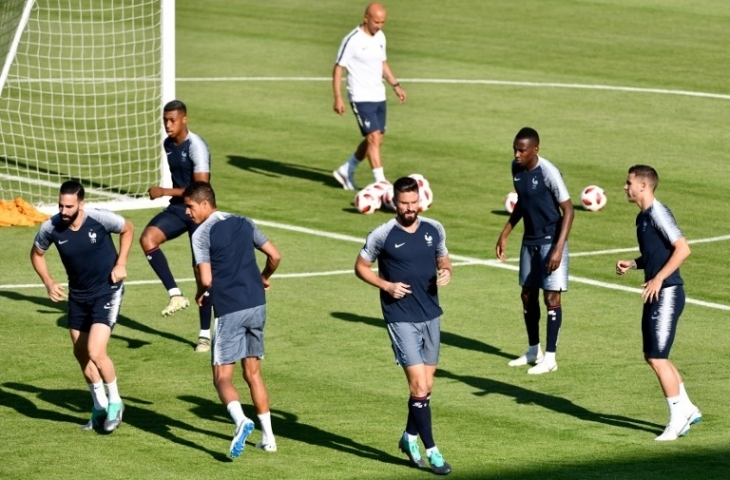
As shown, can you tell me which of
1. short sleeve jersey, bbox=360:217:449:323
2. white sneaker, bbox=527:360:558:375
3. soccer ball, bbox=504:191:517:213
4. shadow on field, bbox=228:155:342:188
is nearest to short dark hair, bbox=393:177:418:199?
short sleeve jersey, bbox=360:217:449:323

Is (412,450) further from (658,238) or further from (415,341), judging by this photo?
(658,238)

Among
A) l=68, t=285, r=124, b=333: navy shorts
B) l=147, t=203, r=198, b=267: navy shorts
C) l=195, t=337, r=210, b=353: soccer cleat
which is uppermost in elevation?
l=147, t=203, r=198, b=267: navy shorts

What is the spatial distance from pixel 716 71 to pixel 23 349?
898 inches

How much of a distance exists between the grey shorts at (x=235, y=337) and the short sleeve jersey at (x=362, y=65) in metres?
12.0

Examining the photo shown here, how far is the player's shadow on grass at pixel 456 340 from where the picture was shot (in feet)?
57.2

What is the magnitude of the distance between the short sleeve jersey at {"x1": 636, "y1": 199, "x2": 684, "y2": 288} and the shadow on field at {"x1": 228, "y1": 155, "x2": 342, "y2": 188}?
1286 cm

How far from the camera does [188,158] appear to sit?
60.1 feet

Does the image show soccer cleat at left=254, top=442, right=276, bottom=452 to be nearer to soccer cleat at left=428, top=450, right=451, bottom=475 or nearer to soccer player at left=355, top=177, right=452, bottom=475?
soccer player at left=355, top=177, right=452, bottom=475

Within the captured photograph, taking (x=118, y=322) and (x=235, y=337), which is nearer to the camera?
(x=235, y=337)

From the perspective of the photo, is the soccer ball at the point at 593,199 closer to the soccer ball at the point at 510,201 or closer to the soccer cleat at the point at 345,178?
the soccer ball at the point at 510,201

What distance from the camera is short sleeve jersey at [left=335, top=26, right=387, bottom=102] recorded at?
25.4 metres

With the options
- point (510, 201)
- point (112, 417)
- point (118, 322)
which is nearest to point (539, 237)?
point (112, 417)

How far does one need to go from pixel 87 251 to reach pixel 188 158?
3.80 m

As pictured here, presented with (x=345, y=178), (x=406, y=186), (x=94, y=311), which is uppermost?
(x=406, y=186)
